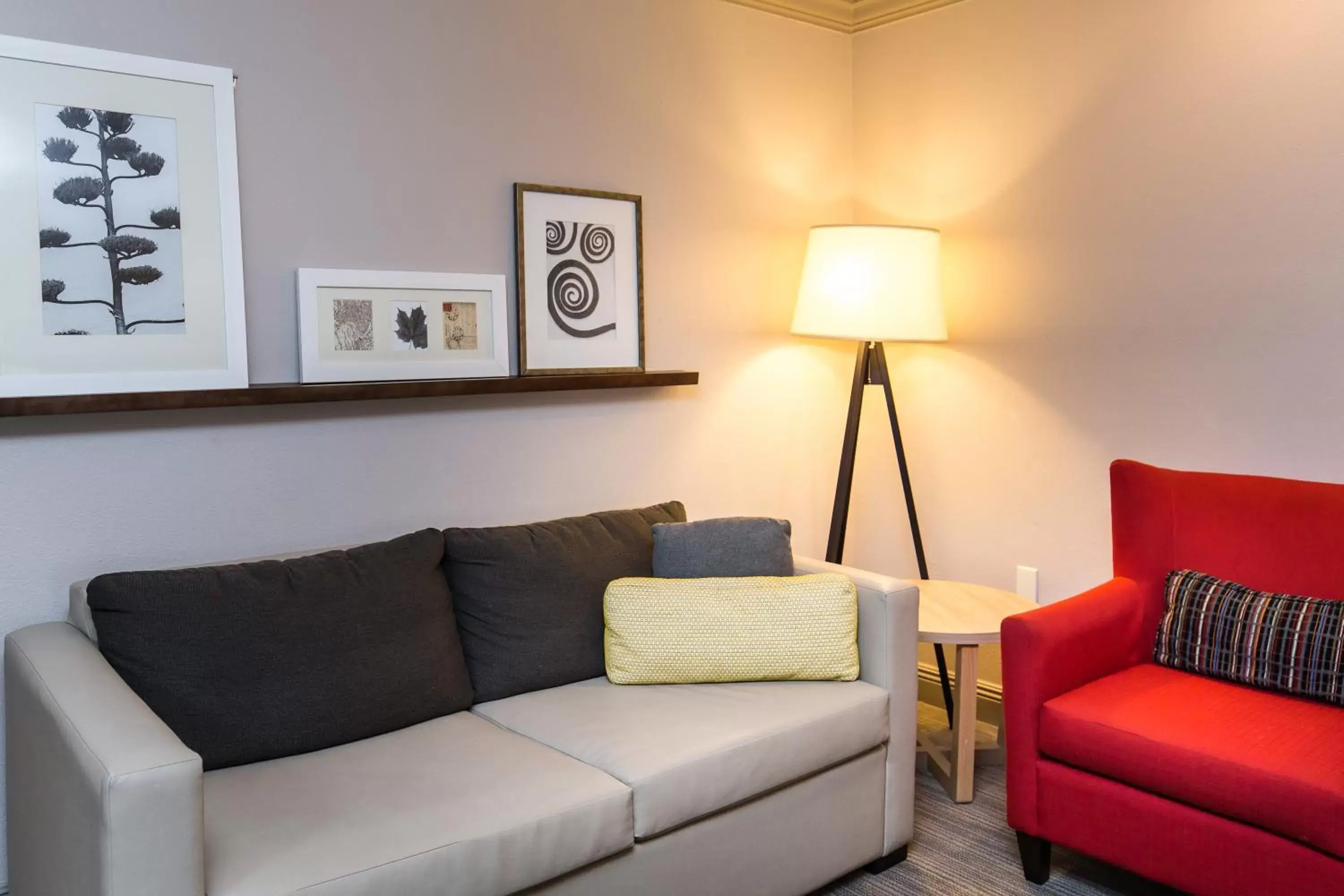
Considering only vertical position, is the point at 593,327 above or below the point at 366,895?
above

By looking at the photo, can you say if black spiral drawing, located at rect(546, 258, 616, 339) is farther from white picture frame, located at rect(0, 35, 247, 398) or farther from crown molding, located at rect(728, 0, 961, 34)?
crown molding, located at rect(728, 0, 961, 34)

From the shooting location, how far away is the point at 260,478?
2596 millimetres

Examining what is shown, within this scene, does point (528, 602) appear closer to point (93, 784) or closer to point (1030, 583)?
point (93, 784)

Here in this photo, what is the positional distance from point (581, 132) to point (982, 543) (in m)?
1.82

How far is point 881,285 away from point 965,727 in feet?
4.26

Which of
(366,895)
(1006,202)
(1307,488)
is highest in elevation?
(1006,202)

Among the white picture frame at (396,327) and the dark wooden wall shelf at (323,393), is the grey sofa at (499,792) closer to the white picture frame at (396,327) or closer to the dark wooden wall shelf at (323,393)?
the dark wooden wall shelf at (323,393)

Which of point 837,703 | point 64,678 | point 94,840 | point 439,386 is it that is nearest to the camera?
point 94,840

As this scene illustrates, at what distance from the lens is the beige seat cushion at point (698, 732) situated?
2.14m

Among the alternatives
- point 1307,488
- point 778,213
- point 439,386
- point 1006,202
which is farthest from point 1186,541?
point 439,386

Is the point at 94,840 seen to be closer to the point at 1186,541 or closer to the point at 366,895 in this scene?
the point at 366,895

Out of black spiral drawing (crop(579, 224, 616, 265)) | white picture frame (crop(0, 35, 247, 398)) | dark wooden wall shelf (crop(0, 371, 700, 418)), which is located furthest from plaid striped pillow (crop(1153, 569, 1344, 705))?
white picture frame (crop(0, 35, 247, 398))

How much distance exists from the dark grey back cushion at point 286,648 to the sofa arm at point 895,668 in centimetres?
95

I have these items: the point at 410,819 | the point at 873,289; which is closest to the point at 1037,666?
the point at 873,289
